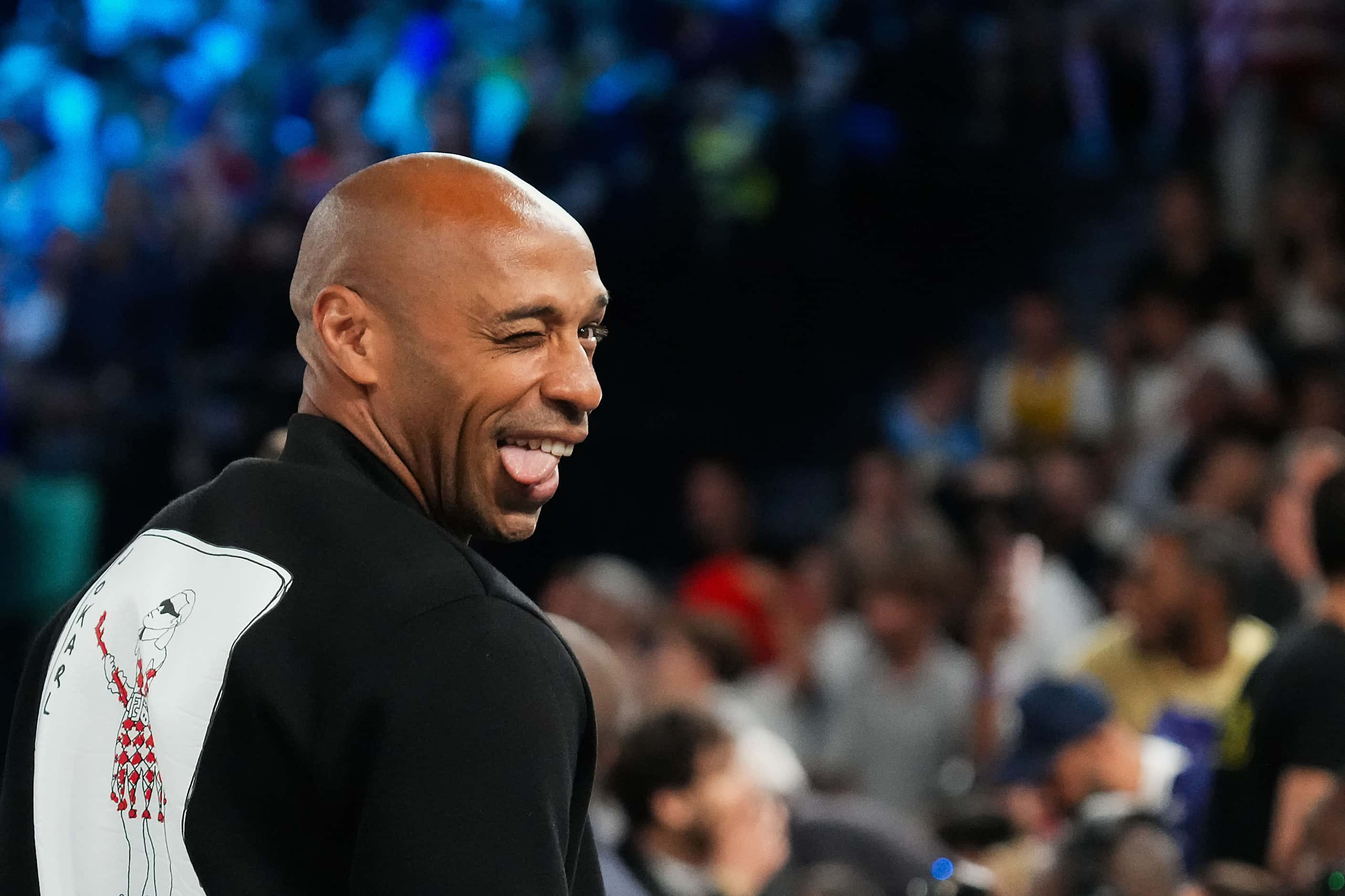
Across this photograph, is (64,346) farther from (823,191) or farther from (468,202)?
(468,202)

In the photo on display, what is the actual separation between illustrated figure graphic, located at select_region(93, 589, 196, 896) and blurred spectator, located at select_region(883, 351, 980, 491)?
6629 mm

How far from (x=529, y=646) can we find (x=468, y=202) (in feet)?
1.12

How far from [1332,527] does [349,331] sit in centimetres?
247

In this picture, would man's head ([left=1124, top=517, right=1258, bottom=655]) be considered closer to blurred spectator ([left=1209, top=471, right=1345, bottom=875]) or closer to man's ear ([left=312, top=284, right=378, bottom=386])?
blurred spectator ([left=1209, top=471, right=1345, bottom=875])

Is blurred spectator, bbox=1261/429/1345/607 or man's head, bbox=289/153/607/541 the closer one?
man's head, bbox=289/153/607/541

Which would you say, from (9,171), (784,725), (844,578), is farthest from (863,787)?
(9,171)

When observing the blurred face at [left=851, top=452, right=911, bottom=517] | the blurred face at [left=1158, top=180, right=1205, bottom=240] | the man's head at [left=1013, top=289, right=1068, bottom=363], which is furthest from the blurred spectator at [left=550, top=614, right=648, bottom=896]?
the blurred face at [left=1158, top=180, right=1205, bottom=240]

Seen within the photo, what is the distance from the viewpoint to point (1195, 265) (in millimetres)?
7676

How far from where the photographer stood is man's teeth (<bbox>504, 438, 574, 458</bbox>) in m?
1.40

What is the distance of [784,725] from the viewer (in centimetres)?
595

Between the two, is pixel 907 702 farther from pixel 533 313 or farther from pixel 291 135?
pixel 291 135

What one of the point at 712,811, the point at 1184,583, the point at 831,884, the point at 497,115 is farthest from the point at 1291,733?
the point at 497,115

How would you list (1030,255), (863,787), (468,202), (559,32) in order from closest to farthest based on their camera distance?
(468,202) < (863,787) < (1030,255) < (559,32)

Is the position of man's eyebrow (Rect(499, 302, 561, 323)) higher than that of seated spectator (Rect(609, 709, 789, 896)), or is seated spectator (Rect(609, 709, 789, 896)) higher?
man's eyebrow (Rect(499, 302, 561, 323))
